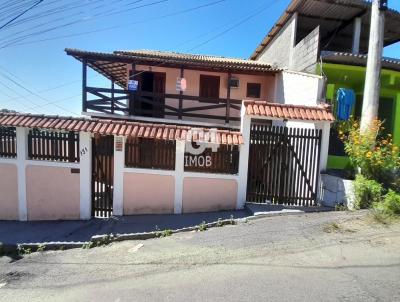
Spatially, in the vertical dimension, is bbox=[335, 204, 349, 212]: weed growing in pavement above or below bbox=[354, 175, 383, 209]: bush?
below

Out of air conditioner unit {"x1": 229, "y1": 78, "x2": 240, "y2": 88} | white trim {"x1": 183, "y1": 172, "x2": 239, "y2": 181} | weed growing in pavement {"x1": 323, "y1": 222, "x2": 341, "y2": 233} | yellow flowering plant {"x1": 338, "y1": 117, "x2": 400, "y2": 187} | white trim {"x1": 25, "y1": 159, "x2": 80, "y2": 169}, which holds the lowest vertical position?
weed growing in pavement {"x1": 323, "y1": 222, "x2": 341, "y2": 233}

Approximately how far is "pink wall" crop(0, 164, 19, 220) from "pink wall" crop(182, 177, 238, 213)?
443 centimetres

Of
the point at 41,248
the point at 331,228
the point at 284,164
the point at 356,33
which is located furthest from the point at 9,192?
the point at 356,33

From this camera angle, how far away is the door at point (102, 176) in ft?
24.8

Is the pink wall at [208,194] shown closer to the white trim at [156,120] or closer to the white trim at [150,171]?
the white trim at [150,171]

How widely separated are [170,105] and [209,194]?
6.69 m

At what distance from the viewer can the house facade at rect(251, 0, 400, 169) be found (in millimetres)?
9125

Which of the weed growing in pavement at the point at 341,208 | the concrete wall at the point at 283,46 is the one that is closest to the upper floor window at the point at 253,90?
the concrete wall at the point at 283,46

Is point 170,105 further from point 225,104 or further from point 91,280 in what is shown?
point 91,280

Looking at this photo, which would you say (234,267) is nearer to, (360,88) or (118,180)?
(118,180)

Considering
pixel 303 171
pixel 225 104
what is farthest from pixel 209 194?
pixel 225 104

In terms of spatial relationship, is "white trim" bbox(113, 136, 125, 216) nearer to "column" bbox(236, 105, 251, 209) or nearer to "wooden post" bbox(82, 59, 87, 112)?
"column" bbox(236, 105, 251, 209)

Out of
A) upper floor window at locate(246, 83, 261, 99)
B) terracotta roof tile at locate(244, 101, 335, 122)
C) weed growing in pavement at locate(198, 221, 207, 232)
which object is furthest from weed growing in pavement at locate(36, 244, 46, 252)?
upper floor window at locate(246, 83, 261, 99)

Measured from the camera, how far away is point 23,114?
759cm
